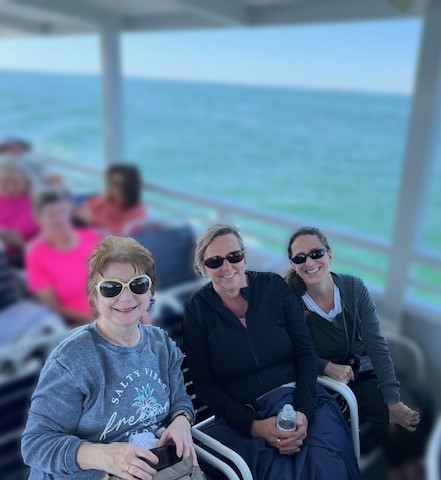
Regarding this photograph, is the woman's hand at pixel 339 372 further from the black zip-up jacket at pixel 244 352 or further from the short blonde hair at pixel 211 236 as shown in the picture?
the short blonde hair at pixel 211 236

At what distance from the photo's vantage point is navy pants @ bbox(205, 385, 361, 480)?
453mm

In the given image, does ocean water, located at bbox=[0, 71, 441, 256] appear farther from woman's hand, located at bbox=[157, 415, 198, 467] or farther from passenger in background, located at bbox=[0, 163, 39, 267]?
woman's hand, located at bbox=[157, 415, 198, 467]

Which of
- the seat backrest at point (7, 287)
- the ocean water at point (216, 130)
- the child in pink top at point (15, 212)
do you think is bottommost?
the ocean water at point (216, 130)

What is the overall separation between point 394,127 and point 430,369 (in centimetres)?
2175

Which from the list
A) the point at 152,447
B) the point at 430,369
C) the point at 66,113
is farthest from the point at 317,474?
the point at 66,113

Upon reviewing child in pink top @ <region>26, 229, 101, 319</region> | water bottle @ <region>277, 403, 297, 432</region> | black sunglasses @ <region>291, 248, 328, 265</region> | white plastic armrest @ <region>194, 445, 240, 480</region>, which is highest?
black sunglasses @ <region>291, 248, 328, 265</region>

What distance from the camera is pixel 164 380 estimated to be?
480mm

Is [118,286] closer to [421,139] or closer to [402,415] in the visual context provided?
[402,415]

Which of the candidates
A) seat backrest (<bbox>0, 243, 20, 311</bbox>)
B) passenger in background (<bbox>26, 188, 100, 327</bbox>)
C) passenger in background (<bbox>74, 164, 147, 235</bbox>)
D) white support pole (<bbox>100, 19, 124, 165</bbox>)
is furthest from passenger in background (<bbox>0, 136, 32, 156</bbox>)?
passenger in background (<bbox>26, 188, 100, 327</bbox>)

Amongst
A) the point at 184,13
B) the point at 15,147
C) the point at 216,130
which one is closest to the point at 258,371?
the point at 184,13

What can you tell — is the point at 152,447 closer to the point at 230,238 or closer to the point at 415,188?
the point at 230,238

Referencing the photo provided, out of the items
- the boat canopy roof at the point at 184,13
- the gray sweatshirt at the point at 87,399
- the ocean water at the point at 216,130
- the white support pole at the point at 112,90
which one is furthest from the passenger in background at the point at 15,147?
the ocean water at the point at 216,130

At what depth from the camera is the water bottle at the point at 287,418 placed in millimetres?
451

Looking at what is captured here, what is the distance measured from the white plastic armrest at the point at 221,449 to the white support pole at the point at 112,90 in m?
2.53
